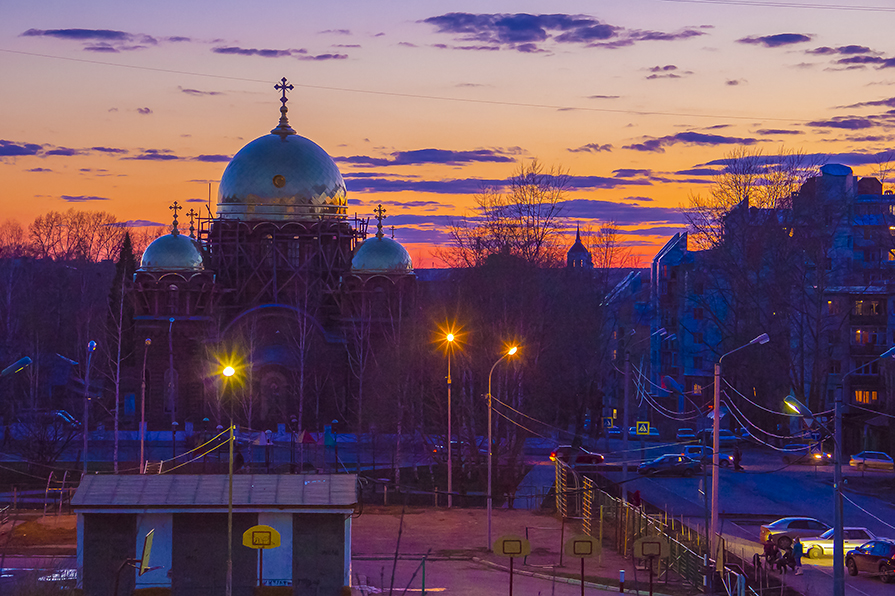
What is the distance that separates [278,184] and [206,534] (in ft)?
130

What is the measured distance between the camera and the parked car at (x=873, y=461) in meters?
51.6

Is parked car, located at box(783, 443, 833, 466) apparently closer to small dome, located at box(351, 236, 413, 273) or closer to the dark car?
small dome, located at box(351, 236, 413, 273)

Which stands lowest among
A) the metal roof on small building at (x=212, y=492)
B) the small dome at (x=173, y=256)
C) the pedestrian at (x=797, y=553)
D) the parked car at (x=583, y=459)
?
the parked car at (x=583, y=459)

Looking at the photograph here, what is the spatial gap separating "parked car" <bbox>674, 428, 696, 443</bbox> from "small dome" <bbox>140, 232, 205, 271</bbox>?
28566mm

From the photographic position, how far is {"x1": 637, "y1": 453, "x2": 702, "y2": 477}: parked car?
48719 millimetres

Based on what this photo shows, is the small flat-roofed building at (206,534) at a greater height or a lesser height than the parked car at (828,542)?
greater

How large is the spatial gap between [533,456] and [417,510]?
673 inches

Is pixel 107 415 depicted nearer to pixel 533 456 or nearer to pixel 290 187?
pixel 290 187

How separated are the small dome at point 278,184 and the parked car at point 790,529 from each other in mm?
36062

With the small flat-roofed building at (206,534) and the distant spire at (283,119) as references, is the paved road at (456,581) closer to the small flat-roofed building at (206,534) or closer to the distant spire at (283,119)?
the small flat-roofed building at (206,534)

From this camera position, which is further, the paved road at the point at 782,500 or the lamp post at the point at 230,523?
the paved road at the point at 782,500

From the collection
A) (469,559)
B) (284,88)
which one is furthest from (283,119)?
(469,559)

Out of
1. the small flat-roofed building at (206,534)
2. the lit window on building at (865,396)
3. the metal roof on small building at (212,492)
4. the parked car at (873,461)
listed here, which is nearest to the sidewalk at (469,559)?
the small flat-roofed building at (206,534)

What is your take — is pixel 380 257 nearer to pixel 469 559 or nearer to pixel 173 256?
pixel 173 256
